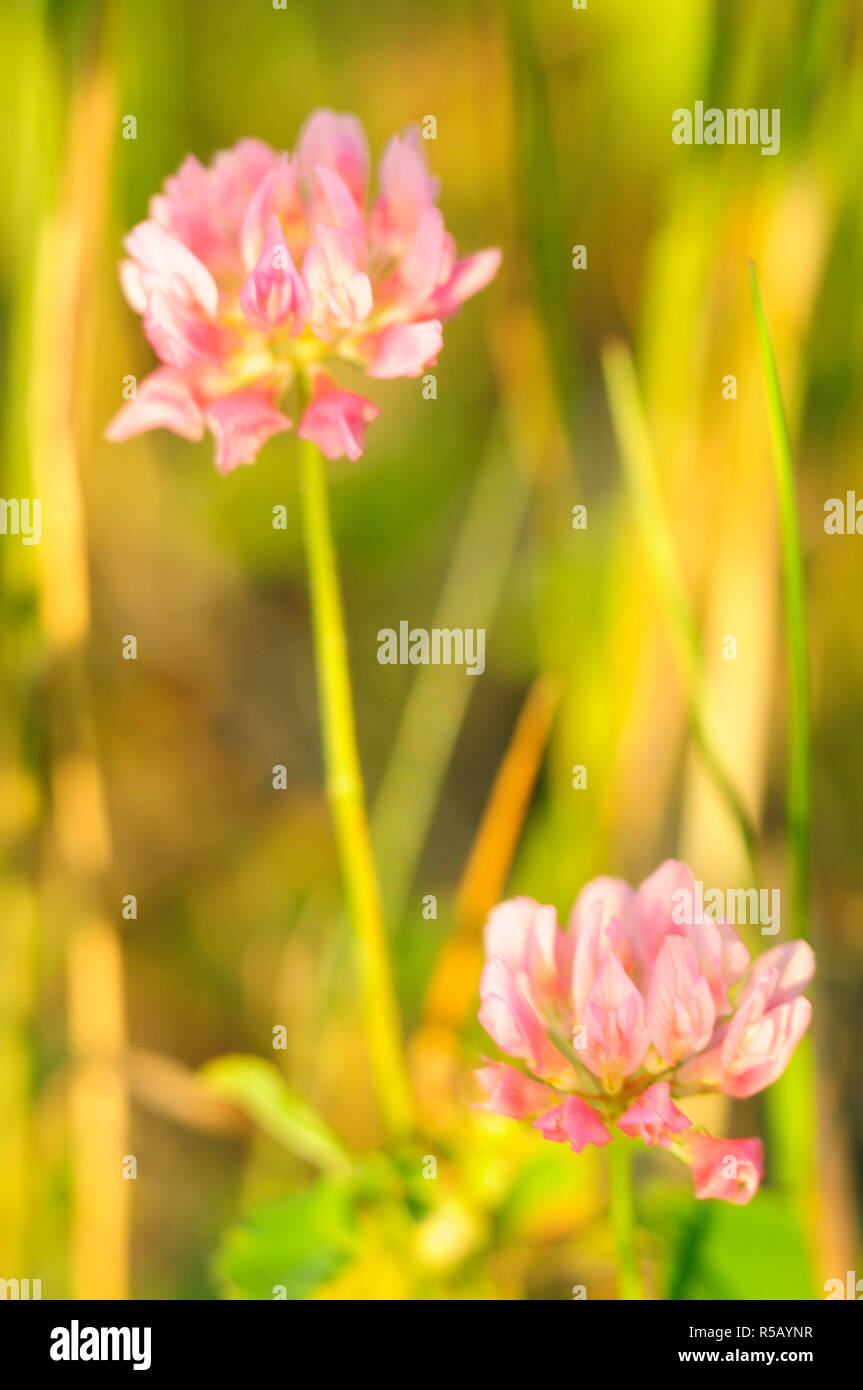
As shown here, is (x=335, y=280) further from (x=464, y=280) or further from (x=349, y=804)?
(x=349, y=804)

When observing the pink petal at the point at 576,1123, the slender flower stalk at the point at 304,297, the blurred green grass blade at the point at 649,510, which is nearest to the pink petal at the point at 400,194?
the slender flower stalk at the point at 304,297

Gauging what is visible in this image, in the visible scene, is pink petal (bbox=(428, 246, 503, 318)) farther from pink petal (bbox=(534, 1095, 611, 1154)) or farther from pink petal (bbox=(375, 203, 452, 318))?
pink petal (bbox=(534, 1095, 611, 1154))

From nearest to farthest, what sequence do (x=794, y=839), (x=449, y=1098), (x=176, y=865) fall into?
(x=794, y=839) < (x=449, y=1098) < (x=176, y=865)

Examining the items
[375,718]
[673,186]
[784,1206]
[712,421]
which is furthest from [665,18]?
[784,1206]

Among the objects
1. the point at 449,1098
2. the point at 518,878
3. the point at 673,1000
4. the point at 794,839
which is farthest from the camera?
the point at 518,878

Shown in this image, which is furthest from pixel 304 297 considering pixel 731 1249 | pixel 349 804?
pixel 731 1249

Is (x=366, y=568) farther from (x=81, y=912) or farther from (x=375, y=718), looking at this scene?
(x=81, y=912)

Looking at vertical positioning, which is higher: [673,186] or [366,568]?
[673,186]
